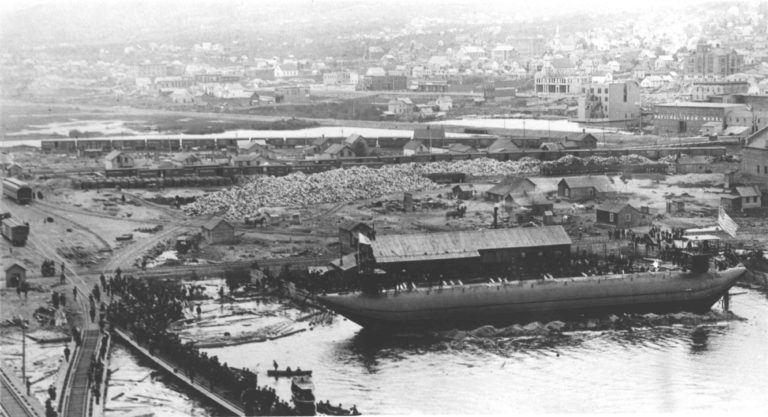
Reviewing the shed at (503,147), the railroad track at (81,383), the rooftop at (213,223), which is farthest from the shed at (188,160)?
the railroad track at (81,383)

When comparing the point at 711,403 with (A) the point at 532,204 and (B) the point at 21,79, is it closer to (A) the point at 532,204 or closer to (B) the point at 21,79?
(A) the point at 532,204

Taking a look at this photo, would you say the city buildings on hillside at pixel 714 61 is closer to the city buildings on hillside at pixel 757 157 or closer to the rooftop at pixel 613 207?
the city buildings on hillside at pixel 757 157

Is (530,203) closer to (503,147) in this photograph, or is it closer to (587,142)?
(503,147)

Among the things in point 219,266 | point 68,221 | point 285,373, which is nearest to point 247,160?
point 68,221

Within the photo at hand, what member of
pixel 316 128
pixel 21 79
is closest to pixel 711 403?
pixel 316 128

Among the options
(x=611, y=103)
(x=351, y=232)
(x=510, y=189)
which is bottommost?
(x=510, y=189)

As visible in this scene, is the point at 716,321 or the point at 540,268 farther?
the point at 540,268
